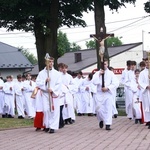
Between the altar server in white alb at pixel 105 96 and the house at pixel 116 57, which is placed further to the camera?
the house at pixel 116 57

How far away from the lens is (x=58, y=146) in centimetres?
995

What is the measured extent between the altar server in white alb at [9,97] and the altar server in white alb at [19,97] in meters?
0.32

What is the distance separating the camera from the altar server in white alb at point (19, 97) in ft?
64.8

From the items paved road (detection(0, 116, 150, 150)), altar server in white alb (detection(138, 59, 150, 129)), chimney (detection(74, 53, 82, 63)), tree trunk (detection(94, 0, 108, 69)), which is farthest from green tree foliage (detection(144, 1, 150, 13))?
chimney (detection(74, 53, 82, 63))

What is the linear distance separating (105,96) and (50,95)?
161cm

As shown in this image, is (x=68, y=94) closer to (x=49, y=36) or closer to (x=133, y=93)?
(x=133, y=93)

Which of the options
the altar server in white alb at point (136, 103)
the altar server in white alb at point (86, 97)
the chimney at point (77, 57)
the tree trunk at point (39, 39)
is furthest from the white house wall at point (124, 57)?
the altar server in white alb at point (136, 103)

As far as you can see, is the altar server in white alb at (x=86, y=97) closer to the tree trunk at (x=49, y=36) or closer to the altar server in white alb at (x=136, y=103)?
the tree trunk at (x=49, y=36)

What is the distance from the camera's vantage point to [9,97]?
20.6 meters

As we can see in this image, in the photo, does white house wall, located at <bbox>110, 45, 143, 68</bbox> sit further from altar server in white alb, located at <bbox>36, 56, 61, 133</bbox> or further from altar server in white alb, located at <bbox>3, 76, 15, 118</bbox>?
altar server in white alb, located at <bbox>36, 56, 61, 133</bbox>

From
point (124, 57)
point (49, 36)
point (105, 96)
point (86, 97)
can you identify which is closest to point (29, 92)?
point (86, 97)

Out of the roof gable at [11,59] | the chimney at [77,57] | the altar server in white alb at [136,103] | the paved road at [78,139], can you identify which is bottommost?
the paved road at [78,139]

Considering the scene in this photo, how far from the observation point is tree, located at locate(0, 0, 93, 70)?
2383cm

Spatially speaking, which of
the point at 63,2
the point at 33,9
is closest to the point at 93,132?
the point at 33,9
